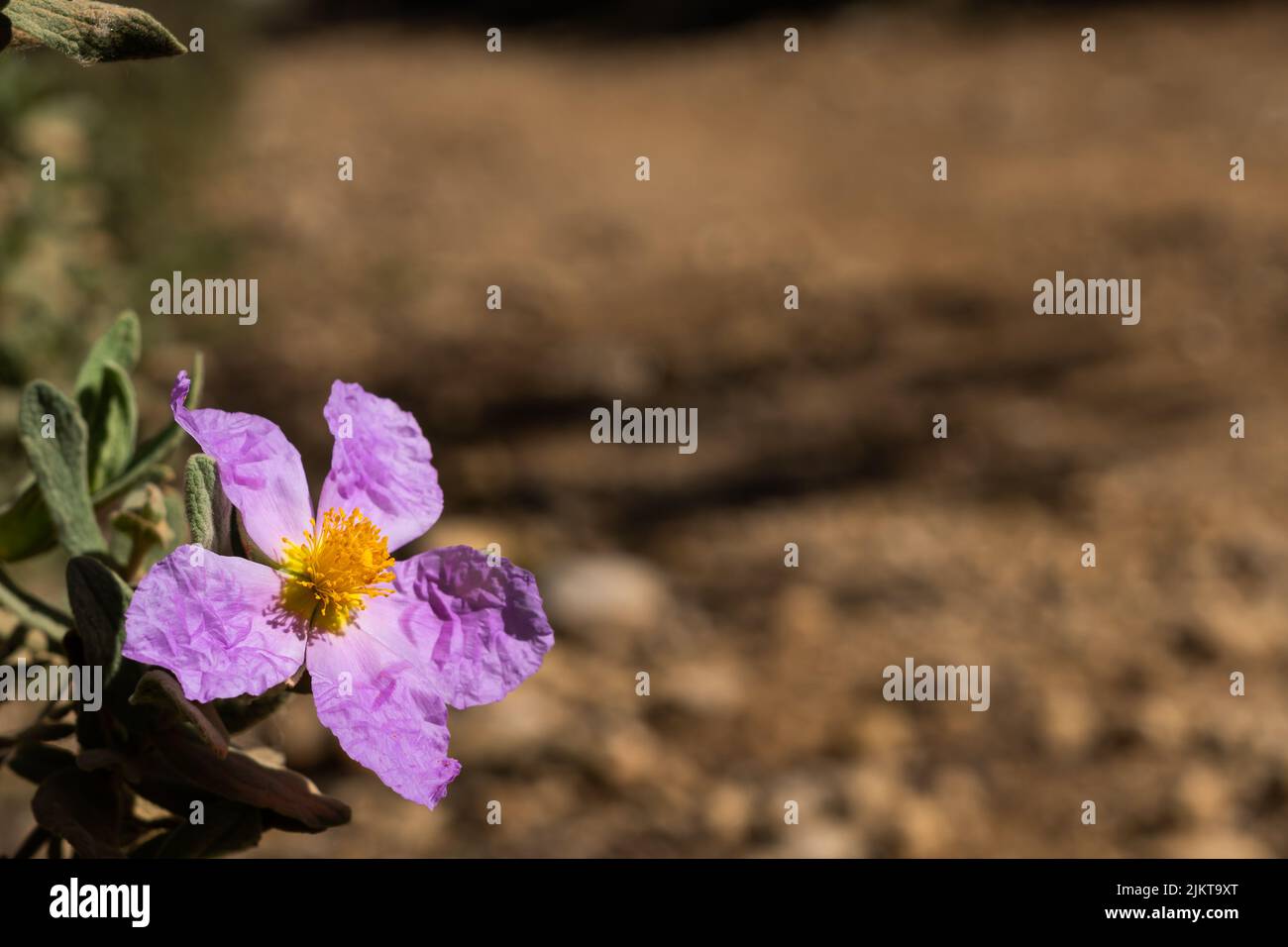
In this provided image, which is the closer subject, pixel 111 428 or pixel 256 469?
pixel 256 469

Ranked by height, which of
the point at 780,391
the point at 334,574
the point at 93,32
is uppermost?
the point at 780,391

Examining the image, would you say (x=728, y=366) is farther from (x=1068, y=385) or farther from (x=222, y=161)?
(x=222, y=161)

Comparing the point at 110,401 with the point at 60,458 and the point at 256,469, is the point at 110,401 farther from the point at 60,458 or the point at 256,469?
the point at 256,469

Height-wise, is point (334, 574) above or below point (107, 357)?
below

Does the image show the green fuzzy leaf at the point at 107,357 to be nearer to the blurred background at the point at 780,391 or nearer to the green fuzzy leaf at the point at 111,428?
the green fuzzy leaf at the point at 111,428

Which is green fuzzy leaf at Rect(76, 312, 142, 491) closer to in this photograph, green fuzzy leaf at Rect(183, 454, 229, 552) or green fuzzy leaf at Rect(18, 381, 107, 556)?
green fuzzy leaf at Rect(18, 381, 107, 556)

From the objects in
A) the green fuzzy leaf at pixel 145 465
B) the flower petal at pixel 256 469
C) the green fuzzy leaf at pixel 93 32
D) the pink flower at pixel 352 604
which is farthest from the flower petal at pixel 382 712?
the green fuzzy leaf at pixel 93 32

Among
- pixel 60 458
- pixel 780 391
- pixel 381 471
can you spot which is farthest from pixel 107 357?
pixel 780 391
